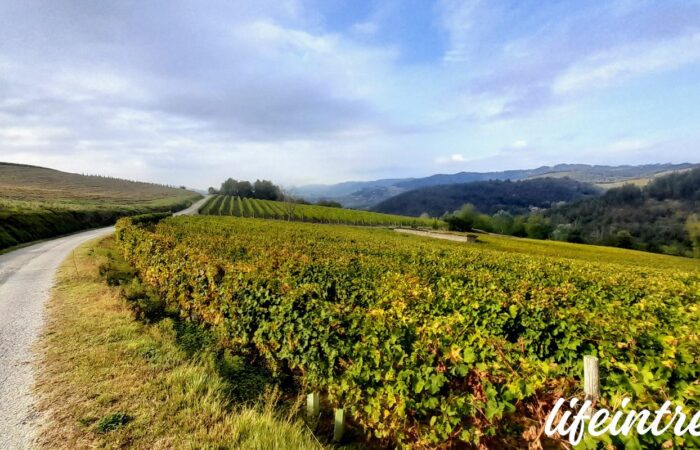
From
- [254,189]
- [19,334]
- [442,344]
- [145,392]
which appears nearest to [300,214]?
[254,189]

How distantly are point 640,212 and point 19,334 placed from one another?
171 m

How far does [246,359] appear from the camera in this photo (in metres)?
7.62

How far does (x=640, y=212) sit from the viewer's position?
5103 inches

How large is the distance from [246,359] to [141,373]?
2.11m

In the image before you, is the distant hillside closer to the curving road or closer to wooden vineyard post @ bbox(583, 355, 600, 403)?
wooden vineyard post @ bbox(583, 355, 600, 403)

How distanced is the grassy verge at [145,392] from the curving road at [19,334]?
213 mm

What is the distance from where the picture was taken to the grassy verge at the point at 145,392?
4.46 m

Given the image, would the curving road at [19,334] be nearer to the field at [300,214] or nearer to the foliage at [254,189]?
the field at [300,214]

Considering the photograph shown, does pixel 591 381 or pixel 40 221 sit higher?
pixel 591 381

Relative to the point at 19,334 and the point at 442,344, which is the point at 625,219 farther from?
the point at 19,334

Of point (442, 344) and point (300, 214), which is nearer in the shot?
point (442, 344)

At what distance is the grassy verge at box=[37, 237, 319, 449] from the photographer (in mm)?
4465

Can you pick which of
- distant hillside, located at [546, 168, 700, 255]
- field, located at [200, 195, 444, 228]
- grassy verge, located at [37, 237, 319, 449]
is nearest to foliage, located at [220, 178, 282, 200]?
field, located at [200, 195, 444, 228]

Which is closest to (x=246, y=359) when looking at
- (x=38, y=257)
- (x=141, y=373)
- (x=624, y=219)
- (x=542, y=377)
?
(x=141, y=373)
